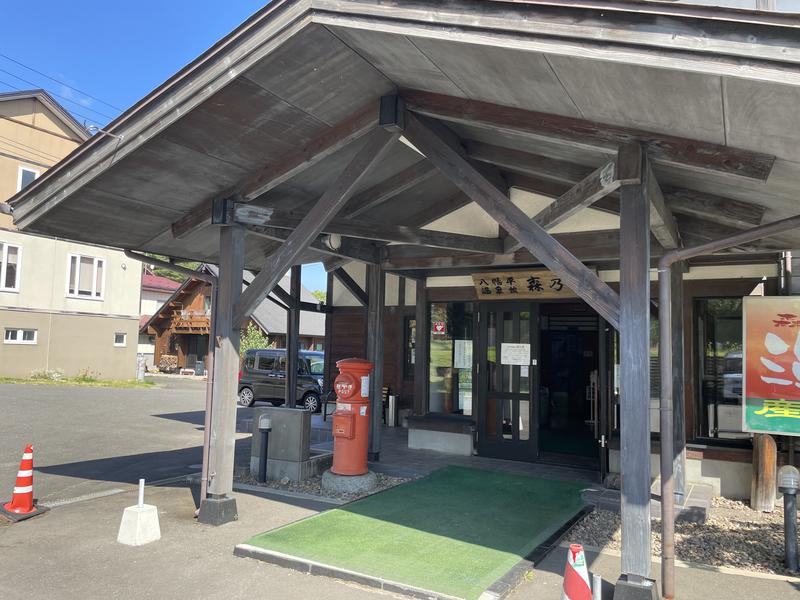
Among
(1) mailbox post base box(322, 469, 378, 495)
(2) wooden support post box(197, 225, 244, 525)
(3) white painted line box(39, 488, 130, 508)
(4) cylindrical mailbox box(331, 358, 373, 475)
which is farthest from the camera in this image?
(4) cylindrical mailbox box(331, 358, 373, 475)

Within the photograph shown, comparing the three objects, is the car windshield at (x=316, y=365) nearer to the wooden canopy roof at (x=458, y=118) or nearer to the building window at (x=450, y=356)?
the building window at (x=450, y=356)

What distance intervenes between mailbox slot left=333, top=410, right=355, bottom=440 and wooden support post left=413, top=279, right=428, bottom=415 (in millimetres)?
2504

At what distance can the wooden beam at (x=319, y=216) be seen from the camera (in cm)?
504

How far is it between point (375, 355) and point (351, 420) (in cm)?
122

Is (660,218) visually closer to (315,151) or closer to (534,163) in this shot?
(534,163)

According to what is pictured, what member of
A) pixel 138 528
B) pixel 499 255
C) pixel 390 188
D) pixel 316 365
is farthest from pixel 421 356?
pixel 316 365

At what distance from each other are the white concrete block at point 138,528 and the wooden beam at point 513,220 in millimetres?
3907

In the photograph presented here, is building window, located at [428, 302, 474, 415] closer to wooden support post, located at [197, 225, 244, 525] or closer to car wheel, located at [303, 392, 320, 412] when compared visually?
wooden support post, located at [197, 225, 244, 525]

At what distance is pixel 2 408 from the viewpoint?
1386 centimetres

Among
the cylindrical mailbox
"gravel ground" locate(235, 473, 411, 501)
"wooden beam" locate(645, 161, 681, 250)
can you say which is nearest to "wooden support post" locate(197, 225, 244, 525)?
"gravel ground" locate(235, 473, 411, 501)

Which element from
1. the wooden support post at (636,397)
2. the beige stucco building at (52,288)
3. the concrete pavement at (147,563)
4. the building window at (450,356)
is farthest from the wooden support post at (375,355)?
the beige stucco building at (52,288)

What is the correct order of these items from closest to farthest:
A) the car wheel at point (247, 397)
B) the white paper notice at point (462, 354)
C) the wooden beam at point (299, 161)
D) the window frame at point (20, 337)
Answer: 1. the wooden beam at point (299, 161)
2. the white paper notice at point (462, 354)
3. the car wheel at point (247, 397)
4. the window frame at point (20, 337)

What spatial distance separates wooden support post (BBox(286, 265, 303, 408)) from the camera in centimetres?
899

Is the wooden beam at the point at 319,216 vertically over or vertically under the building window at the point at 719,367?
over
